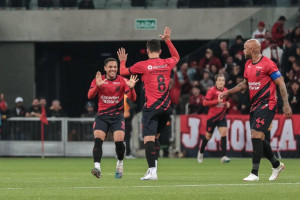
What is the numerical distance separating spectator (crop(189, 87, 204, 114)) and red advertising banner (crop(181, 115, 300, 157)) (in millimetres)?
258

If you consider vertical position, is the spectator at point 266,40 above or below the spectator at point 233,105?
above

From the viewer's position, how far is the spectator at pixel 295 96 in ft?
92.5

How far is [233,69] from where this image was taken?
3077cm

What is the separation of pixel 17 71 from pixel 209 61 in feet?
28.3

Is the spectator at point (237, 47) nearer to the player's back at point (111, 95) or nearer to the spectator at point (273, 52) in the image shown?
the spectator at point (273, 52)

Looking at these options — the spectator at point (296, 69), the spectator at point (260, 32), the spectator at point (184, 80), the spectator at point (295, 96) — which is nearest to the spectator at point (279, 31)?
the spectator at point (260, 32)

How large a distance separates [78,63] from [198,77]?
12128 millimetres

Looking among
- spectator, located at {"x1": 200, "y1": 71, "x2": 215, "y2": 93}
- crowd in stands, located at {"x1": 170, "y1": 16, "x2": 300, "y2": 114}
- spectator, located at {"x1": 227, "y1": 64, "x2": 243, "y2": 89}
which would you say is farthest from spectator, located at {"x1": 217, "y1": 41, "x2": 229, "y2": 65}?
spectator, located at {"x1": 227, "y1": 64, "x2": 243, "y2": 89}

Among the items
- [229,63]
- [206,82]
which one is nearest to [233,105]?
[206,82]

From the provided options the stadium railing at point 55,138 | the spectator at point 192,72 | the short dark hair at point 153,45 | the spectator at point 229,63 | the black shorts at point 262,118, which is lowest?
the stadium railing at point 55,138

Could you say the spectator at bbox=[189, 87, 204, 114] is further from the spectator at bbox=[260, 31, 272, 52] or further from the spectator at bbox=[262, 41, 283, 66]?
the spectator at bbox=[260, 31, 272, 52]

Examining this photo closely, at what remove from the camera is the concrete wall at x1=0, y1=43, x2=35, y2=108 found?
3628cm

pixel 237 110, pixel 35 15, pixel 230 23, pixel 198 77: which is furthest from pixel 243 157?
pixel 35 15

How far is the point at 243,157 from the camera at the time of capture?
28.7 metres
